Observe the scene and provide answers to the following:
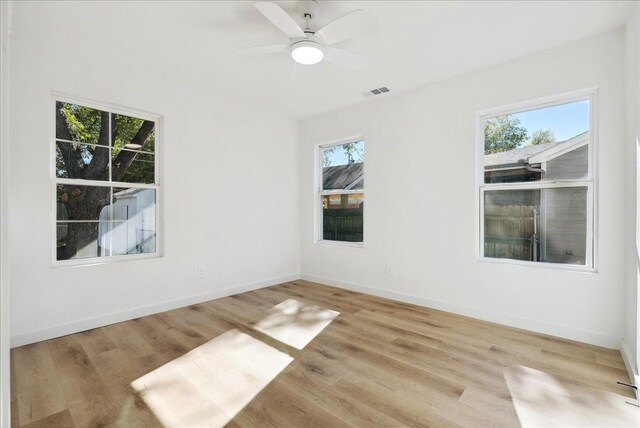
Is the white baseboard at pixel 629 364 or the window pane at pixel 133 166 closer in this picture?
the white baseboard at pixel 629 364

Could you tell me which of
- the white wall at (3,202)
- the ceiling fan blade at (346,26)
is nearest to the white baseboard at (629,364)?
the ceiling fan blade at (346,26)

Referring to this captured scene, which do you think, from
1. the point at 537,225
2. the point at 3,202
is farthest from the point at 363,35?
the point at 3,202

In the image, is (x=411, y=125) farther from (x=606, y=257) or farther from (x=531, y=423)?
(x=531, y=423)

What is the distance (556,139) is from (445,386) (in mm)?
2539

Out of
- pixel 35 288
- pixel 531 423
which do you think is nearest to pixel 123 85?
pixel 35 288

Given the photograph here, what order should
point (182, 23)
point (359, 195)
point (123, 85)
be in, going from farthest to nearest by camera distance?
point (359, 195), point (123, 85), point (182, 23)

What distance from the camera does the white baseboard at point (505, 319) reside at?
2674 mm

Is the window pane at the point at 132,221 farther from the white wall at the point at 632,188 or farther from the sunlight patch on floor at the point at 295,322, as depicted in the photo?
the white wall at the point at 632,188

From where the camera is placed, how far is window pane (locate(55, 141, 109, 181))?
2.91 meters

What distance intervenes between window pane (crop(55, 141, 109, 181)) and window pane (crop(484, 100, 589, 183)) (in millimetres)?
4084

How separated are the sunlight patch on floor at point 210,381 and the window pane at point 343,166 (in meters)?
2.72

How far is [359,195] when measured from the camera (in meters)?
4.53

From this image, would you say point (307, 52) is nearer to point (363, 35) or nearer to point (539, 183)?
point (363, 35)

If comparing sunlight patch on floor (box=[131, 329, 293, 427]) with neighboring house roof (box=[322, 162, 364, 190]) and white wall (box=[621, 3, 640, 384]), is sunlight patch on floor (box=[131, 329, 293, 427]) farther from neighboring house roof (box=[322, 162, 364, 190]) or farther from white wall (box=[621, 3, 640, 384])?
neighboring house roof (box=[322, 162, 364, 190])
